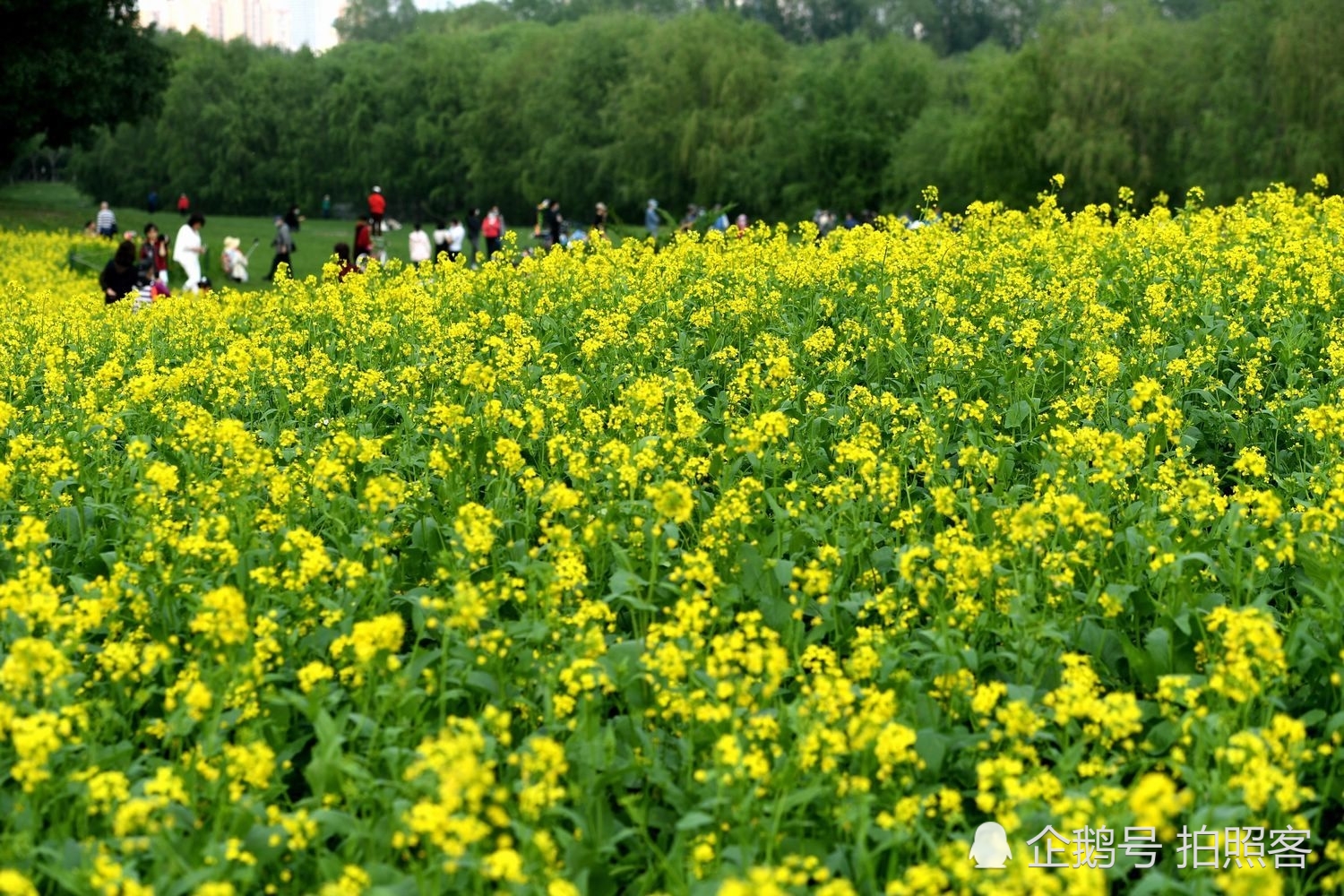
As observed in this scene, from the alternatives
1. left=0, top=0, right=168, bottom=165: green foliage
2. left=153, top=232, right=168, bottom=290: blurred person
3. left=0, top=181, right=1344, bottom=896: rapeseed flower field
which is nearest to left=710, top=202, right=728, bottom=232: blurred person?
left=0, top=181, right=1344, bottom=896: rapeseed flower field

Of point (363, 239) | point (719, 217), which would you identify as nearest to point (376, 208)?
point (363, 239)

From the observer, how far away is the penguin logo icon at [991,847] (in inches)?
182

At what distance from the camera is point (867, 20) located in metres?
150

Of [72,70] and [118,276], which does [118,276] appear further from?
[72,70]

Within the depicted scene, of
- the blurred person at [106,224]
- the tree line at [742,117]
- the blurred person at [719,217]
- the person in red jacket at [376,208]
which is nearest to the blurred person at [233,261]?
the person in red jacket at [376,208]

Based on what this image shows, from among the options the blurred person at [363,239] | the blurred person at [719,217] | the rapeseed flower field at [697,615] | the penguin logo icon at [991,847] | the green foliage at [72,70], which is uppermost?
the green foliage at [72,70]

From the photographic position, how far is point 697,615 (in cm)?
536

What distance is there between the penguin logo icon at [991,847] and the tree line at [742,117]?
4475 centimetres

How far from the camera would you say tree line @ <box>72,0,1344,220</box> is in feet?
159

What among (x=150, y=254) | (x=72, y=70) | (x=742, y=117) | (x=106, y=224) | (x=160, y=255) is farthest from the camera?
(x=742, y=117)

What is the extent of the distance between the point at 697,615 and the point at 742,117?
225ft

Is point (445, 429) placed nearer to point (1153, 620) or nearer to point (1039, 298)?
point (1153, 620)

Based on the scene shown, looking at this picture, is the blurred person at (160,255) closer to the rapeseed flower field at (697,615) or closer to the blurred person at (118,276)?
the blurred person at (118,276)

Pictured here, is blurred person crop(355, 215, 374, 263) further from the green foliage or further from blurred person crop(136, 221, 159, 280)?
the green foliage
